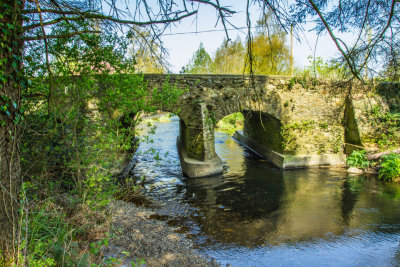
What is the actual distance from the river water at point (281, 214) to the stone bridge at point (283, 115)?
812 mm

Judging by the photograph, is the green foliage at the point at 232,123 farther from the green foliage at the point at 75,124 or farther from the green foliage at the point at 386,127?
the green foliage at the point at 75,124

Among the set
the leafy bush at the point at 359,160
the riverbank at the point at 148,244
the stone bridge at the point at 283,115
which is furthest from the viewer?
the leafy bush at the point at 359,160

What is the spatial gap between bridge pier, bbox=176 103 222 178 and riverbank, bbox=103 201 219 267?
3.76 m

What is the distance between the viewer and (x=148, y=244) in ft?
14.0

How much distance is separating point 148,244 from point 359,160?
9085 mm

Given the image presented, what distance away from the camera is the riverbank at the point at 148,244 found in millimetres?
3798

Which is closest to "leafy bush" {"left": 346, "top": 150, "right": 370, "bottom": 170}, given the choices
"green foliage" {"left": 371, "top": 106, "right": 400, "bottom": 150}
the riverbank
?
"green foliage" {"left": 371, "top": 106, "right": 400, "bottom": 150}

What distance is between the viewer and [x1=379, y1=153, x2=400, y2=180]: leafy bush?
8.76 m

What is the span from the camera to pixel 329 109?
427 inches

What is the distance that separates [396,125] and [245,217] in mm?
8119

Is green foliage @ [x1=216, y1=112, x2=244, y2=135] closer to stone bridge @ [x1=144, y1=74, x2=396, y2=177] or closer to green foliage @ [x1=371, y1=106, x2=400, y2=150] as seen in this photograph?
stone bridge @ [x1=144, y1=74, x2=396, y2=177]

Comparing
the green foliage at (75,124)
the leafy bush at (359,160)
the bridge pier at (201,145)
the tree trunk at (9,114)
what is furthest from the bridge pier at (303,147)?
the tree trunk at (9,114)

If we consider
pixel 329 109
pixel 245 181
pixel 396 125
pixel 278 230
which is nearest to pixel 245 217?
pixel 278 230

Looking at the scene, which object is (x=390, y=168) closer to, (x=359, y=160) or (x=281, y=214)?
(x=359, y=160)
